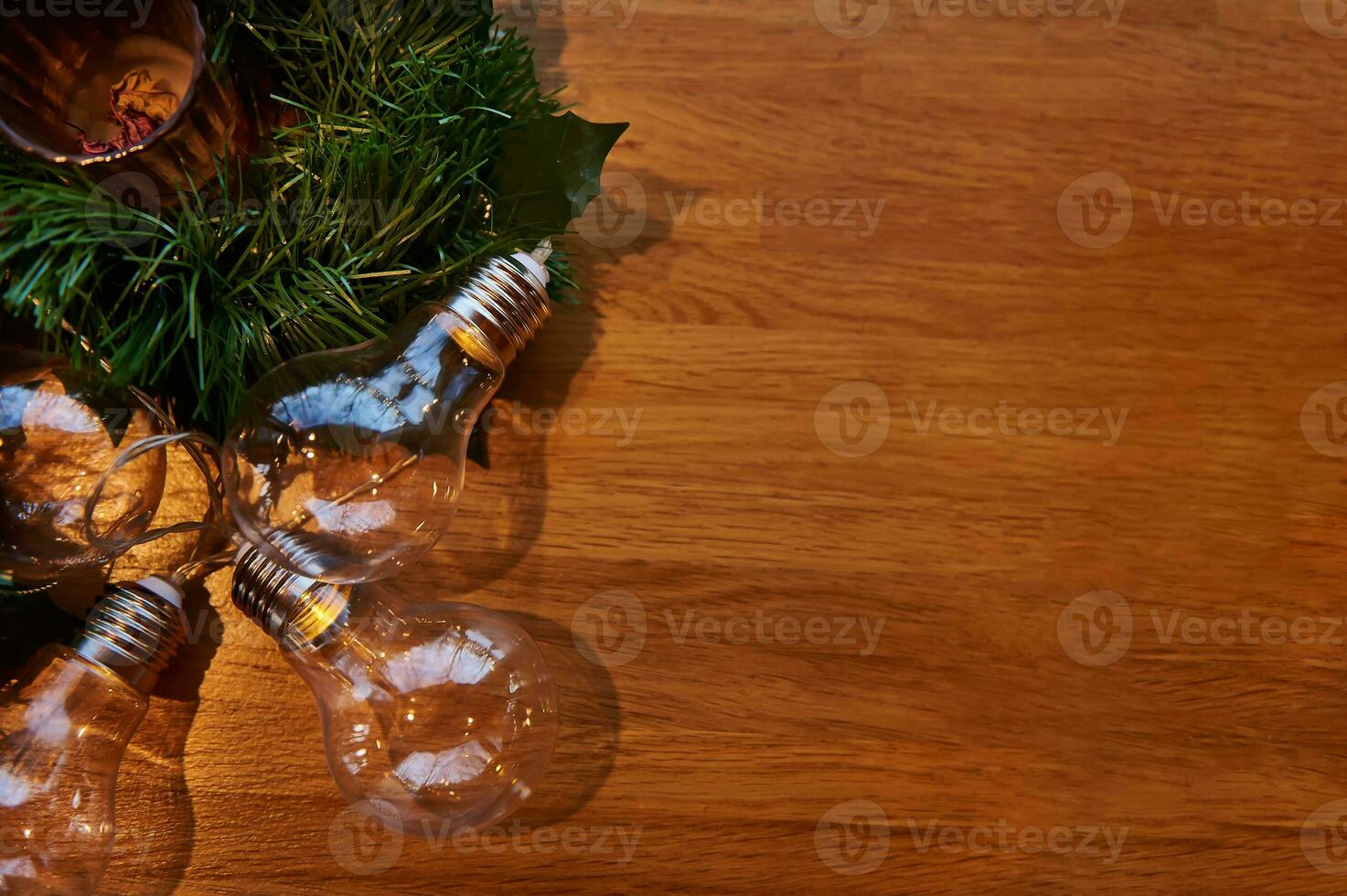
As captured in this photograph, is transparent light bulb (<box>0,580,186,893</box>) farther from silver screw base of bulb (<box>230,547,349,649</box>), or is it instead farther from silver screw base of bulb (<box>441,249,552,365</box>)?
silver screw base of bulb (<box>441,249,552,365</box>)

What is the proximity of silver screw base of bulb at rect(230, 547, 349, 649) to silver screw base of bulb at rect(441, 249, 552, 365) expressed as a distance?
14cm

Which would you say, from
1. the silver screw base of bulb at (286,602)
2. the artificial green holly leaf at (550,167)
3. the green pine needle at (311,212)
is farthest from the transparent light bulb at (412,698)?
the artificial green holly leaf at (550,167)

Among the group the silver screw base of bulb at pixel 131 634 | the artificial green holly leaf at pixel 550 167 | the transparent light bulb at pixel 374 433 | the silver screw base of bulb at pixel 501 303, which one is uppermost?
the artificial green holly leaf at pixel 550 167

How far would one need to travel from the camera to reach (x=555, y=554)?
0.55m

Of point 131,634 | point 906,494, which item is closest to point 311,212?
point 131,634

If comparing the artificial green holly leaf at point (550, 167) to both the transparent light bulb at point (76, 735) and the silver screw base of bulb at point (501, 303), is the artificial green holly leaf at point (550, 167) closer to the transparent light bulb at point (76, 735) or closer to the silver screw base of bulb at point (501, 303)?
the silver screw base of bulb at point (501, 303)

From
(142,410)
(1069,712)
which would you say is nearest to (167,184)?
(142,410)

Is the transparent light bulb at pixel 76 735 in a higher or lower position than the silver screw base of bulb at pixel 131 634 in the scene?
lower

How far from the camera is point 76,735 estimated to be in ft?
1.49

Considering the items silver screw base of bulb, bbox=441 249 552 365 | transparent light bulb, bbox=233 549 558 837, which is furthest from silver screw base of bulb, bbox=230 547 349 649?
silver screw base of bulb, bbox=441 249 552 365

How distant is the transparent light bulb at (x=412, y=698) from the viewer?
0.45 meters

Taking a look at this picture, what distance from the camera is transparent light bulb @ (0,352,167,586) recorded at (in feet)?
1.49

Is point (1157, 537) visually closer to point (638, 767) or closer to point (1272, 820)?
point (1272, 820)

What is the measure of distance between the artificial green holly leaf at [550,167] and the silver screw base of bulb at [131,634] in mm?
262
